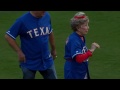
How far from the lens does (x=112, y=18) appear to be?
1301 centimetres

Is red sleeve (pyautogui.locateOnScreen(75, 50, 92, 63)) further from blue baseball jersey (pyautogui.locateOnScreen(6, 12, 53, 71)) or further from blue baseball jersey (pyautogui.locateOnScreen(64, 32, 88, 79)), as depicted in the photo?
blue baseball jersey (pyautogui.locateOnScreen(6, 12, 53, 71))

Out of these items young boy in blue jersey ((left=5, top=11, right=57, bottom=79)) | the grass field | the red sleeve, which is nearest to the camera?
the red sleeve

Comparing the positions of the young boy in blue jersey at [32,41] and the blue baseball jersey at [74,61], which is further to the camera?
the young boy in blue jersey at [32,41]

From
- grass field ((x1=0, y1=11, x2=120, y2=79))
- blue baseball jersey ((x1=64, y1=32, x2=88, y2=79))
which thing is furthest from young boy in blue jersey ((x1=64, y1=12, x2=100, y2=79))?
grass field ((x1=0, y1=11, x2=120, y2=79))

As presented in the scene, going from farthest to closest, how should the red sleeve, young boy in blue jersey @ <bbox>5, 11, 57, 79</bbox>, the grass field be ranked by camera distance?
the grass field, young boy in blue jersey @ <bbox>5, 11, 57, 79</bbox>, the red sleeve

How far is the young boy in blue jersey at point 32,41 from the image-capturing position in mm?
6031

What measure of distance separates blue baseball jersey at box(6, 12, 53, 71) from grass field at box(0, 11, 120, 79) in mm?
2053

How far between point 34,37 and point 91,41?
5031 mm

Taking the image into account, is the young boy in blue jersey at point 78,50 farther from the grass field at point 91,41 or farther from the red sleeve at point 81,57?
the grass field at point 91,41

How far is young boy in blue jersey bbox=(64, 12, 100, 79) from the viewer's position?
576 cm

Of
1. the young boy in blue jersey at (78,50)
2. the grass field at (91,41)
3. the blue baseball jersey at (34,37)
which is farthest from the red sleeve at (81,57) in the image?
A: the grass field at (91,41)

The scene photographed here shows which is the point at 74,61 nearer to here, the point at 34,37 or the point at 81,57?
the point at 81,57
